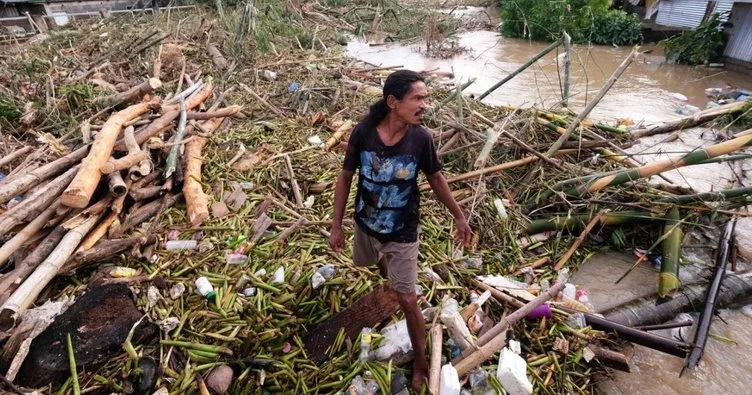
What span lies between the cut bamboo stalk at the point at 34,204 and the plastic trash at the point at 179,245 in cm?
97

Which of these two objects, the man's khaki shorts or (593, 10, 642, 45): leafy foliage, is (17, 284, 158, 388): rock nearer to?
the man's khaki shorts

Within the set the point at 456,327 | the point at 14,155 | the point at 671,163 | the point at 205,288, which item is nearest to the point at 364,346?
the point at 456,327

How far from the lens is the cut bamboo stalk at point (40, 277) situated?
2.36 metres

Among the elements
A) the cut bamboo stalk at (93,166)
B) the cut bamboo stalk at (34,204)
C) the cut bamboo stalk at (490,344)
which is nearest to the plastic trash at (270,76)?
the cut bamboo stalk at (93,166)

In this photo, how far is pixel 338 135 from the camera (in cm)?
531

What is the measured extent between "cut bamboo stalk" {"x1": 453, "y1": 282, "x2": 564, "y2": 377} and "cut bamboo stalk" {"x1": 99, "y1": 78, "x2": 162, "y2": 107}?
5.55 meters

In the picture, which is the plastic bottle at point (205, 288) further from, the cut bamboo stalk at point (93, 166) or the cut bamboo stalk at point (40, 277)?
the cut bamboo stalk at point (93, 166)

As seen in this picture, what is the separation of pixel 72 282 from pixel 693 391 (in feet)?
14.5

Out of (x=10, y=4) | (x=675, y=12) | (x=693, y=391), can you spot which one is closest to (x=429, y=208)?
(x=693, y=391)

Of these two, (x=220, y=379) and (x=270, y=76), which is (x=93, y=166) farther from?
(x=270, y=76)

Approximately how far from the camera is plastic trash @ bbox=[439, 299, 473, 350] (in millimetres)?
2453

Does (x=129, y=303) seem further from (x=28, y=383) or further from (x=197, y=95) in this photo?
(x=197, y=95)

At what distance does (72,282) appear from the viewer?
2.91 m

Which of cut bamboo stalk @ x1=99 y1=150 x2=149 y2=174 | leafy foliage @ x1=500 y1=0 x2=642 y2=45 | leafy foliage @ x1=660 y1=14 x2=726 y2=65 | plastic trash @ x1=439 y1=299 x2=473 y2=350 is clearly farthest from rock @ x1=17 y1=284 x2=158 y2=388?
leafy foliage @ x1=660 y1=14 x2=726 y2=65
